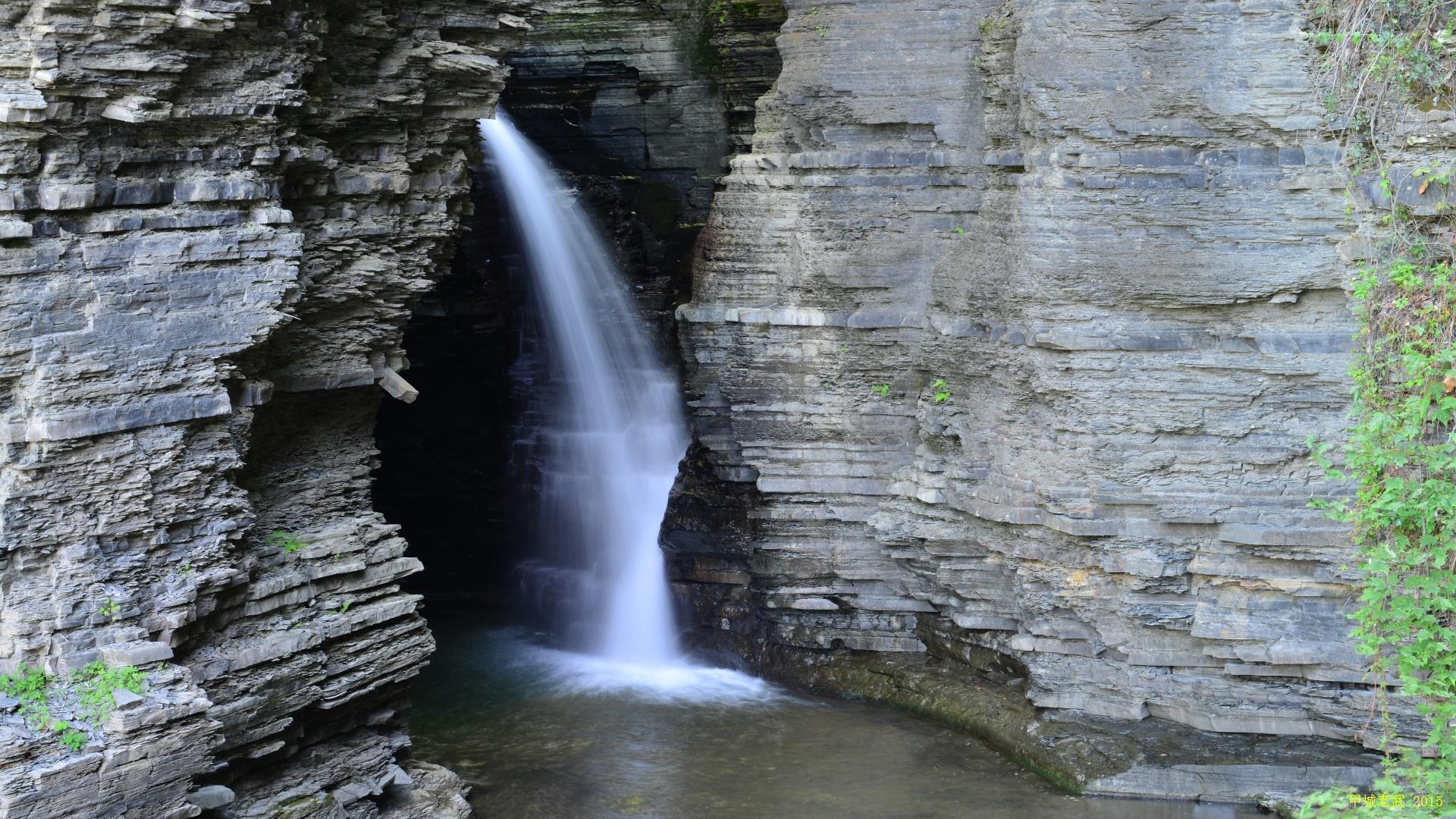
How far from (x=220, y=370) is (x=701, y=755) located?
4.84 metres

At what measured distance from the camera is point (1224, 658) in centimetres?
948

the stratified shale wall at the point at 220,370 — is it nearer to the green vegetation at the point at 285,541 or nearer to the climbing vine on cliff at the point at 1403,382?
the green vegetation at the point at 285,541

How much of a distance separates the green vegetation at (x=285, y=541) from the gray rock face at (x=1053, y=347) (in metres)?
4.57

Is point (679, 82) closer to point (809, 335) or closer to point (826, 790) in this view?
point (809, 335)

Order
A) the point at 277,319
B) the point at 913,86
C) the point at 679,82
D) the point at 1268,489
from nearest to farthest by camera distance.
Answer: the point at 277,319 < the point at 1268,489 < the point at 913,86 < the point at 679,82

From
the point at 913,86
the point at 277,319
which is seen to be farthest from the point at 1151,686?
the point at 277,319

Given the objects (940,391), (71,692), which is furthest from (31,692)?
(940,391)

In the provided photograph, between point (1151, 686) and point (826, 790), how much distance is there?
2.60 metres

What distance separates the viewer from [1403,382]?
711 cm

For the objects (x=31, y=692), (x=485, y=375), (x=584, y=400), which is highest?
(x=485, y=375)

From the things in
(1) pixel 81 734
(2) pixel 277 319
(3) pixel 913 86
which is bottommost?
(1) pixel 81 734

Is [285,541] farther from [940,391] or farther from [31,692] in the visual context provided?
[940,391]

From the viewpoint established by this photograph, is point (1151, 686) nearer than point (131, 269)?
No

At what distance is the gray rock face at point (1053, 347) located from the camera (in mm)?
9078
